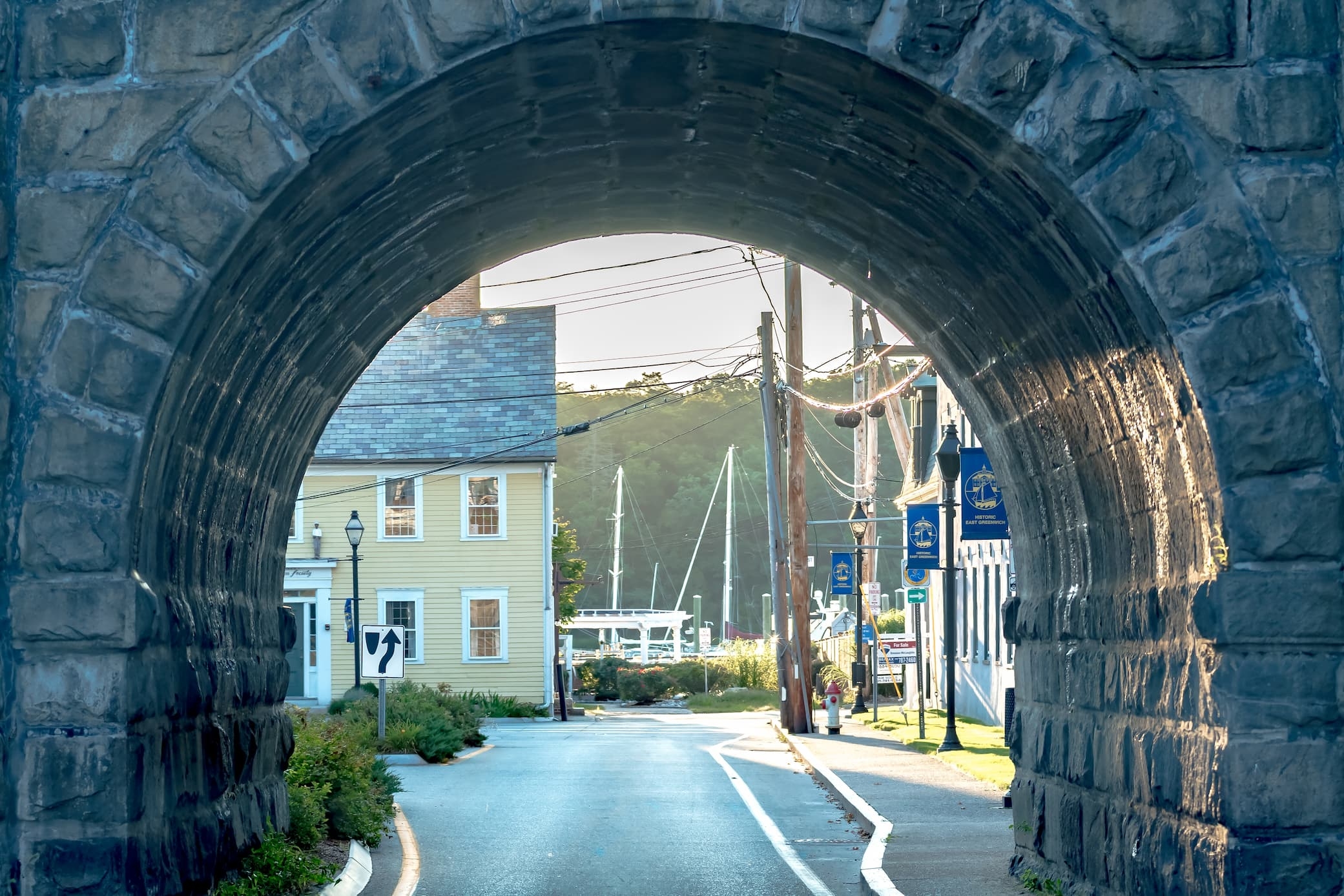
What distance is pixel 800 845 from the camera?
15.1 meters

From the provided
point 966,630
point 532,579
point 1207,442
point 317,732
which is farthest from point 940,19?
point 532,579

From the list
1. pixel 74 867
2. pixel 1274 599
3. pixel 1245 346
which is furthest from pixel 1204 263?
pixel 74 867

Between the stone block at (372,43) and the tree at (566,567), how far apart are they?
39305 millimetres

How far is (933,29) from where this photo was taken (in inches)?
281

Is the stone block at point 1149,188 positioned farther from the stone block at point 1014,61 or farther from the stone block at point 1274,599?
the stone block at point 1274,599

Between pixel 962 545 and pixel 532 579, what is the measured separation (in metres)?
11.7

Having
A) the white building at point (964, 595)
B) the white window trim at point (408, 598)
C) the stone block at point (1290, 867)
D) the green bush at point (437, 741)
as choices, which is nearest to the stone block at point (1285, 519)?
the stone block at point (1290, 867)

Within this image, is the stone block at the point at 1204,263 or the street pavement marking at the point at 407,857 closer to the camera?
the stone block at the point at 1204,263

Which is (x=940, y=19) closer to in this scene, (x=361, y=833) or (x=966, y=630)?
(x=361, y=833)

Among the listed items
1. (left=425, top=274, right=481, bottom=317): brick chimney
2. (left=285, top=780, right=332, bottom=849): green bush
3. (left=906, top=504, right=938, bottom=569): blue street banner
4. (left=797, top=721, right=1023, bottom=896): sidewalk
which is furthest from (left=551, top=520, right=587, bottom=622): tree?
(left=285, top=780, right=332, bottom=849): green bush

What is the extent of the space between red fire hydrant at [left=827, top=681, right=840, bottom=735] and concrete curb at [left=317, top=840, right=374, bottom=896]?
1794cm

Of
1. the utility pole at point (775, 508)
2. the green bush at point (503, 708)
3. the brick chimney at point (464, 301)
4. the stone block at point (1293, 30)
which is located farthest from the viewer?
the brick chimney at point (464, 301)

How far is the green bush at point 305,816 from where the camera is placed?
39.1 ft

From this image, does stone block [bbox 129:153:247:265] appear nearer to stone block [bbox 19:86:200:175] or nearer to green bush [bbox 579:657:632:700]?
stone block [bbox 19:86:200:175]
